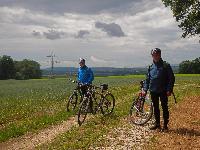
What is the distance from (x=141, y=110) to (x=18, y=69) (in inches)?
5672

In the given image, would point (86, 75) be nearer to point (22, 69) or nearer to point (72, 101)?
point (72, 101)

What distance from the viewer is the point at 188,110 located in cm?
2022

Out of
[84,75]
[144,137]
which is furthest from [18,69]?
[144,137]

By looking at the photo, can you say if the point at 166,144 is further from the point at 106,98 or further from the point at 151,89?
the point at 106,98

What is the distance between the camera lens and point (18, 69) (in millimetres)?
157000

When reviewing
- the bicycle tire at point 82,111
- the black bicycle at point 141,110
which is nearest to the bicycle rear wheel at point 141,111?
the black bicycle at point 141,110

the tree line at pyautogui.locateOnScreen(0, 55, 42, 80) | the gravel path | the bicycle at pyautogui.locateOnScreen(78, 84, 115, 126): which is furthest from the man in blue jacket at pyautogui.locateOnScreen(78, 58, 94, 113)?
the tree line at pyautogui.locateOnScreen(0, 55, 42, 80)

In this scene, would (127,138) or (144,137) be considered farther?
(144,137)

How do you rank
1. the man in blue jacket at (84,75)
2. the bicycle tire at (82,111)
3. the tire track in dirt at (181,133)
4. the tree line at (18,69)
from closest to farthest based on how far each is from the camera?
the tire track in dirt at (181,133)
the bicycle tire at (82,111)
the man in blue jacket at (84,75)
the tree line at (18,69)

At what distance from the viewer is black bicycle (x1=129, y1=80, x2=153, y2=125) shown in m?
15.8

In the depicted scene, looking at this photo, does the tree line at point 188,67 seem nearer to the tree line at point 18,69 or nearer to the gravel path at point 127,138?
the tree line at point 18,69

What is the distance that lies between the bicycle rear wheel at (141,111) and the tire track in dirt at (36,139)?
2.68 m

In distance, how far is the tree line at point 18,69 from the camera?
468ft

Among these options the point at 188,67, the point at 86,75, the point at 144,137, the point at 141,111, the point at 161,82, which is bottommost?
the point at 144,137
